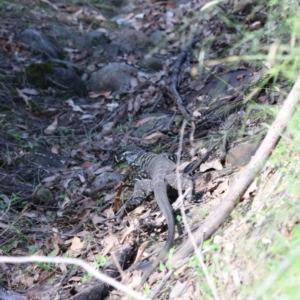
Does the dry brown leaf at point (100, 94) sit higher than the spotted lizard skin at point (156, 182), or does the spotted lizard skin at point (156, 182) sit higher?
the spotted lizard skin at point (156, 182)

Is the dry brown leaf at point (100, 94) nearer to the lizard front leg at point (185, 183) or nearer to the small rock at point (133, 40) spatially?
the small rock at point (133, 40)

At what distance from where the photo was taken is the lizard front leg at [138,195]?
17.4 feet

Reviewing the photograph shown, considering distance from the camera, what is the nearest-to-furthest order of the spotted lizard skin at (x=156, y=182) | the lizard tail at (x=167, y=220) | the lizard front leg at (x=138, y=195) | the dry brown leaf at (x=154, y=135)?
the lizard tail at (x=167, y=220) < the spotted lizard skin at (x=156, y=182) < the lizard front leg at (x=138, y=195) < the dry brown leaf at (x=154, y=135)

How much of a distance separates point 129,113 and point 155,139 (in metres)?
1.31

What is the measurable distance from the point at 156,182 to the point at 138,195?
0.22 metres

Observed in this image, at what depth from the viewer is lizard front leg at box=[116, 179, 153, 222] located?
17.4ft

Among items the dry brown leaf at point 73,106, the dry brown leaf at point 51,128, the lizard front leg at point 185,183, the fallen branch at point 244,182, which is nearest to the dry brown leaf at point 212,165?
the lizard front leg at point 185,183

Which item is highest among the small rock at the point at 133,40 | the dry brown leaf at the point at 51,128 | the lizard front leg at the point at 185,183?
the lizard front leg at the point at 185,183

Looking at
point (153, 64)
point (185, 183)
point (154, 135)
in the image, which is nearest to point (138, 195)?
point (185, 183)

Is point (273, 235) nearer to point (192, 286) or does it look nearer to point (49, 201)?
point (192, 286)

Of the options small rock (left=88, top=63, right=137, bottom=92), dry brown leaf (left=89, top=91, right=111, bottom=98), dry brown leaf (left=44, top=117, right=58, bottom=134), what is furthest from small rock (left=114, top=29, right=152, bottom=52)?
dry brown leaf (left=44, top=117, right=58, bottom=134)

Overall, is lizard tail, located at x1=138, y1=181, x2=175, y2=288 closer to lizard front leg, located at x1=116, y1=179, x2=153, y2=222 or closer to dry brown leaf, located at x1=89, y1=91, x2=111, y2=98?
lizard front leg, located at x1=116, y1=179, x2=153, y2=222

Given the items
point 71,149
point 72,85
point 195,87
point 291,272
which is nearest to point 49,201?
point 71,149

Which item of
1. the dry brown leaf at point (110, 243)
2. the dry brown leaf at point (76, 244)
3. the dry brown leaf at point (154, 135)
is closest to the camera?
the dry brown leaf at point (110, 243)
